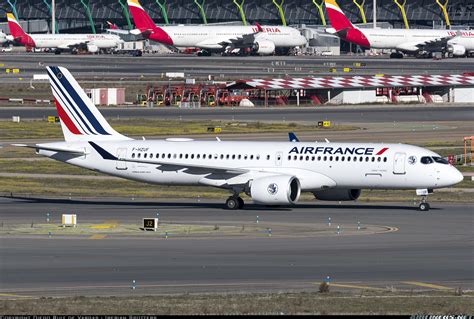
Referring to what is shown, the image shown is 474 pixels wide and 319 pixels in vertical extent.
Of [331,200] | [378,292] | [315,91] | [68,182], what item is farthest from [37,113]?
[378,292]

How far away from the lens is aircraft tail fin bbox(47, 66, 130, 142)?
66.2 m

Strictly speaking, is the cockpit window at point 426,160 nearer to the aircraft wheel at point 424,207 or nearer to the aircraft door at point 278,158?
the aircraft wheel at point 424,207

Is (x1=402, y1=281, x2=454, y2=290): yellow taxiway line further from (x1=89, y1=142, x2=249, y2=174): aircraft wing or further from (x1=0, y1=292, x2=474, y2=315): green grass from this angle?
(x1=89, y1=142, x2=249, y2=174): aircraft wing

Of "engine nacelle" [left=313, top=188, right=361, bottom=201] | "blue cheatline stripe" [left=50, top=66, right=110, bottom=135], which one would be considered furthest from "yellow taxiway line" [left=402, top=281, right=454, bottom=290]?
"blue cheatline stripe" [left=50, top=66, right=110, bottom=135]

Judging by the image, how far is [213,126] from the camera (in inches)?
4523

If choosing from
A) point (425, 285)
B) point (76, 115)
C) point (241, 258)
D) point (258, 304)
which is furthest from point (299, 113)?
point (258, 304)

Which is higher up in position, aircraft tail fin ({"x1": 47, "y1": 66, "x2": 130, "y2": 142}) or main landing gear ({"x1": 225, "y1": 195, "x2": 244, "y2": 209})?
aircraft tail fin ({"x1": 47, "y1": 66, "x2": 130, "y2": 142})

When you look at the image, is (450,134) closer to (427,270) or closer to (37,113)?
(37,113)

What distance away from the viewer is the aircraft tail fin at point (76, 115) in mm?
66250

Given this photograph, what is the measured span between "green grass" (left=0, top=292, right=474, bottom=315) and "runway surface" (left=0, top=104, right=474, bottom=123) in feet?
284

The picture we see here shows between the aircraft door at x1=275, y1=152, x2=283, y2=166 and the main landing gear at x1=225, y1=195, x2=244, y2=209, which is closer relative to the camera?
the aircraft door at x1=275, y1=152, x2=283, y2=166

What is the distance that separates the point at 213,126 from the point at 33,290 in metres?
77.2

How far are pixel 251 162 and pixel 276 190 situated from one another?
3024mm

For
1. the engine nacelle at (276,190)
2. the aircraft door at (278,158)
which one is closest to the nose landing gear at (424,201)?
the engine nacelle at (276,190)
